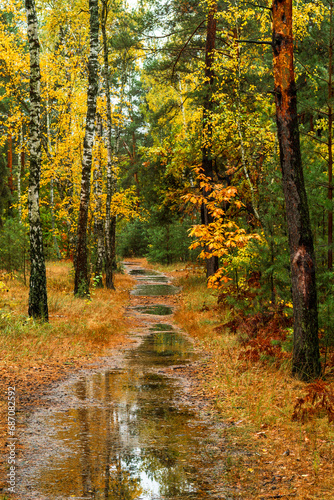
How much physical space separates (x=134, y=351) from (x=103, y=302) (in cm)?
543

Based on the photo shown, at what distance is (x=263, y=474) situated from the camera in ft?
14.6

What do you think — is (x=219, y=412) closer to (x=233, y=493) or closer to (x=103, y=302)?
(x=233, y=493)

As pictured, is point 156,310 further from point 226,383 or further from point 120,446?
point 120,446

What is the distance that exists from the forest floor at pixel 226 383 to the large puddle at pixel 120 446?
28 cm

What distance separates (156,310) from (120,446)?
1210cm

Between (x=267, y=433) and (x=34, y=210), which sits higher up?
(x=34, y=210)

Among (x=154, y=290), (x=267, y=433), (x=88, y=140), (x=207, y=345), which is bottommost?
(x=154, y=290)

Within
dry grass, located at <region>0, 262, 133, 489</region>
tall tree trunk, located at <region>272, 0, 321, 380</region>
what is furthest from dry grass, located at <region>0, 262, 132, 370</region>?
tall tree trunk, located at <region>272, 0, 321, 380</region>

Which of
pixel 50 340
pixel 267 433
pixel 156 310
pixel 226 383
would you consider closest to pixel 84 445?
pixel 267 433

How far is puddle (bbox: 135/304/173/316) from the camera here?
16.5 metres

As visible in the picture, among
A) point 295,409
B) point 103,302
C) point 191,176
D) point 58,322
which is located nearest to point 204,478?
point 295,409

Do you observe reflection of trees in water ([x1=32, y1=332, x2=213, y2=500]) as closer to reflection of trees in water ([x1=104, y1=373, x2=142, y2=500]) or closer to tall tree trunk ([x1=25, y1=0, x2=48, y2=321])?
reflection of trees in water ([x1=104, y1=373, x2=142, y2=500])

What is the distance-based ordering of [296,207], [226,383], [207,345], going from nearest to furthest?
[296,207], [226,383], [207,345]

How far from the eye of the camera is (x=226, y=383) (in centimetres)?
763
